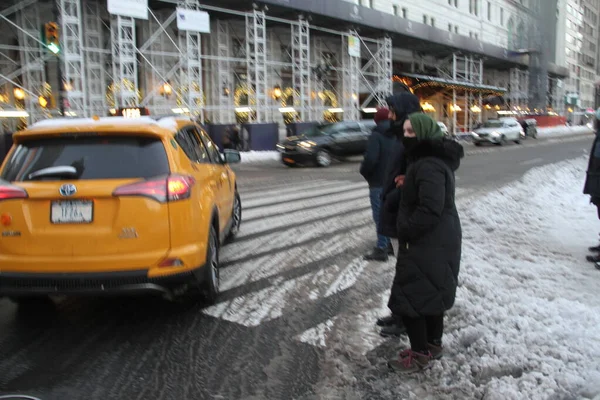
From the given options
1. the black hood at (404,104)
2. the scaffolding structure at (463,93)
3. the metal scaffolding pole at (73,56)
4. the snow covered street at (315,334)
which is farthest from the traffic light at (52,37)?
the scaffolding structure at (463,93)

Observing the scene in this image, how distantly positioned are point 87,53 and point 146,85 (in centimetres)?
297

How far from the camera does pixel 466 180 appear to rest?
14.6 meters

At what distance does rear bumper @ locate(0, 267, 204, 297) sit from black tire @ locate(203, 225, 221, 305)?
0.56 metres

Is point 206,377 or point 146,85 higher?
point 146,85

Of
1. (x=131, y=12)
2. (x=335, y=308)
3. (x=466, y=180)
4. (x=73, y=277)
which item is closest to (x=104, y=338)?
(x=73, y=277)

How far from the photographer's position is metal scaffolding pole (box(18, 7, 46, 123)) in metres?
20.8

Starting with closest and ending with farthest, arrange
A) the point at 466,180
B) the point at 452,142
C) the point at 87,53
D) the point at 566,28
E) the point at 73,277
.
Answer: the point at 452,142, the point at 73,277, the point at 466,180, the point at 87,53, the point at 566,28

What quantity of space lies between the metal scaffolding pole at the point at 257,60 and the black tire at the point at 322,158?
7259mm

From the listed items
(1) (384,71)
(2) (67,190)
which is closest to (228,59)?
(1) (384,71)

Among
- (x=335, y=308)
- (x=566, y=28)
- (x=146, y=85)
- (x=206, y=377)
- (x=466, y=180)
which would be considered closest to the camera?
(x=206, y=377)

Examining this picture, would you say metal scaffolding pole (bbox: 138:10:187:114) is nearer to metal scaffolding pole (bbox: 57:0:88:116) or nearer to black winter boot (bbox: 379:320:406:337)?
metal scaffolding pole (bbox: 57:0:88:116)

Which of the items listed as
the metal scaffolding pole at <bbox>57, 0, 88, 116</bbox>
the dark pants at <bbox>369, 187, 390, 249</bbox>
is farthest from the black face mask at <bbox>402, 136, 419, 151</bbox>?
the metal scaffolding pole at <bbox>57, 0, 88, 116</bbox>

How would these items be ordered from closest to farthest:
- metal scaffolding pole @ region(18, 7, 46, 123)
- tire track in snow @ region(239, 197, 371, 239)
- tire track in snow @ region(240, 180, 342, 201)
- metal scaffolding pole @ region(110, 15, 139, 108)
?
tire track in snow @ region(239, 197, 371, 239) < tire track in snow @ region(240, 180, 342, 201) < metal scaffolding pole @ region(110, 15, 139, 108) < metal scaffolding pole @ region(18, 7, 46, 123)

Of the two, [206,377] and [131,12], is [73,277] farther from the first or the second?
[131,12]
